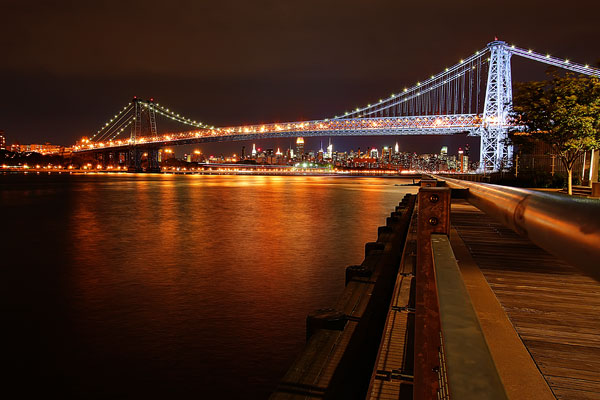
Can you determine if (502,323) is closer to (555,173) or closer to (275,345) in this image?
(275,345)

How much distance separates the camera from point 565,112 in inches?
674

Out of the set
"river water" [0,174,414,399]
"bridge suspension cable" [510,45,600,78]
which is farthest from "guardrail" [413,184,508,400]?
"bridge suspension cable" [510,45,600,78]

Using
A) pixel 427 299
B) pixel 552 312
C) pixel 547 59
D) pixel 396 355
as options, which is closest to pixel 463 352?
pixel 427 299

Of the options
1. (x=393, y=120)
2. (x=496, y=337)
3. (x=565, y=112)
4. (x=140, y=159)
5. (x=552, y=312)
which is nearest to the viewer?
(x=496, y=337)

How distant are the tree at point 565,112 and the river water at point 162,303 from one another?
8373 mm

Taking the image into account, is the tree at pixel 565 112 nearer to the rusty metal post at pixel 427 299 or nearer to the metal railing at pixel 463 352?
the rusty metal post at pixel 427 299

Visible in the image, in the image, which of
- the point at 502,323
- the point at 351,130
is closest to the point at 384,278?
the point at 502,323

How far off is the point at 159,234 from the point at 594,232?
600 inches

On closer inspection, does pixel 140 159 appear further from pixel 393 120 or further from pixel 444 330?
pixel 444 330

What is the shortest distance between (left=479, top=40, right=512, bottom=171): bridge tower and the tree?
29.5 m

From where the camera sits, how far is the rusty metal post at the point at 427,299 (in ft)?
4.29

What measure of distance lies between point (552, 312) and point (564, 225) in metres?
2.00

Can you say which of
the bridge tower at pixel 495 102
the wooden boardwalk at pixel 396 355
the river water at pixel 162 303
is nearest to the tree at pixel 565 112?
the river water at pixel 162 303

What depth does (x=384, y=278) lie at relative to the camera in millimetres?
5855
